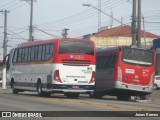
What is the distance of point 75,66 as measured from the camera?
1203 inches

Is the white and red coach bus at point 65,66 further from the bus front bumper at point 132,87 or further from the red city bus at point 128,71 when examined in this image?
the bus front bumper at point 132,87

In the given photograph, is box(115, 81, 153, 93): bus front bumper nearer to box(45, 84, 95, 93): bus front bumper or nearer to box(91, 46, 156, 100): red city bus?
box(91, 46, 156, 100): red city bus

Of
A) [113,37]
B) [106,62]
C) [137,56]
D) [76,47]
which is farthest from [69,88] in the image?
[113,37]

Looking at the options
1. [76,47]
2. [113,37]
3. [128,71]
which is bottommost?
[128,71]

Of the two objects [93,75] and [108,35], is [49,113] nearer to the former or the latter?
[93,75]

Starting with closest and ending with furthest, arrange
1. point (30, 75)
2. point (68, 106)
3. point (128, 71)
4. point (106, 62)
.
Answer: point (68, 106) < point (128, 71) < point (106, 62) < point (30, 75)

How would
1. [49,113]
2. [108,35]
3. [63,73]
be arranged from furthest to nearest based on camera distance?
[108,35], [63,73], [49,113]

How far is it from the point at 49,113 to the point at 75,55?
38.3ft

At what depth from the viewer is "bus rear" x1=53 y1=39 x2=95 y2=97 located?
30.2m

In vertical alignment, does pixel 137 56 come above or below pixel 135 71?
above

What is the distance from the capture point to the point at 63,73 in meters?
30.3

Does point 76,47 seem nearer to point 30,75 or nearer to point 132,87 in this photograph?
point 132,87

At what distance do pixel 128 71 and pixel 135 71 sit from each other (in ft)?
1.57

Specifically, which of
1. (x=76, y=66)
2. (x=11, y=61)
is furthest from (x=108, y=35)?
(x=76, y=66)
